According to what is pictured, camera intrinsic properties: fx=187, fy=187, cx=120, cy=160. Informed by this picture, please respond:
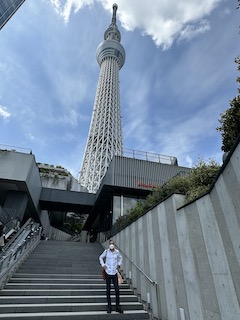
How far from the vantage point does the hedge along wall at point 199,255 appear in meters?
2.52

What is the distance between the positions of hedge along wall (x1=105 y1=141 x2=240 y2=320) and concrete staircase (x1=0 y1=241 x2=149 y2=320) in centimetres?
106

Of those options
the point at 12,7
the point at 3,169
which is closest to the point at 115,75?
the point at 12,7

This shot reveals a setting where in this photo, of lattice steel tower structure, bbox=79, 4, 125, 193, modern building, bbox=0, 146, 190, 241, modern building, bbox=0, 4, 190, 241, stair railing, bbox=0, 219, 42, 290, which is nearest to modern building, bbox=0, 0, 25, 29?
modern building, bbox=0, 4, 190, 241

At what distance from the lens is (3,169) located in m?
12.8

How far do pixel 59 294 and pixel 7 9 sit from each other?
35286 mm

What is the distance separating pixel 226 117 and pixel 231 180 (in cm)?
181

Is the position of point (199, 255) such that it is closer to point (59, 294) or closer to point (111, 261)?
point (111, 261)

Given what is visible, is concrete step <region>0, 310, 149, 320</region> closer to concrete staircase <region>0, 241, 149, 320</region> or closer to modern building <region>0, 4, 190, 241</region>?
concrete staircase <region>0, 241, 149, 320</region>

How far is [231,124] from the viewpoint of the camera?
375cm

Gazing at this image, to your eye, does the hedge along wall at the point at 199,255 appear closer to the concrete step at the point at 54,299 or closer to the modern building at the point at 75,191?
the concrete step at the point at 54,299

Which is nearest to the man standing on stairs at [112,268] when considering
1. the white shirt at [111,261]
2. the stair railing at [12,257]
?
the white shirt at [111,261]

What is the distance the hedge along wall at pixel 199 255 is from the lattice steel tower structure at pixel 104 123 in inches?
1651

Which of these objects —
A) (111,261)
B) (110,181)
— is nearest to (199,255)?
(111,261)

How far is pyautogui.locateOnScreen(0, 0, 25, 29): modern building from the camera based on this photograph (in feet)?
81.1
